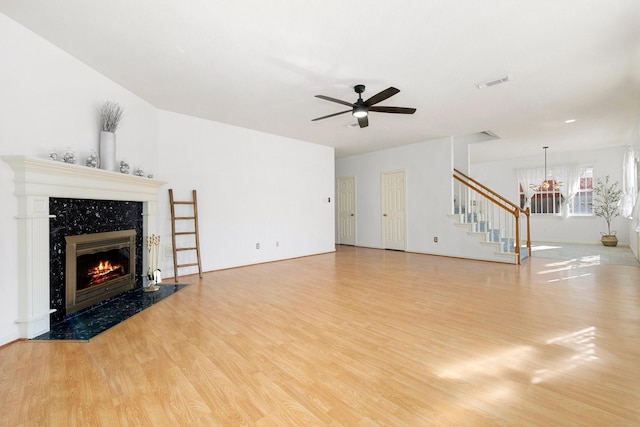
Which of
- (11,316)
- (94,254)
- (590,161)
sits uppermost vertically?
(590,161)

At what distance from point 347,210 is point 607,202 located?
23.7 feet

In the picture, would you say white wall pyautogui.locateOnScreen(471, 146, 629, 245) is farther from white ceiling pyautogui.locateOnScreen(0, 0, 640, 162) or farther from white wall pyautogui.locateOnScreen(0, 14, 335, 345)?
white wall pyautogui.locateOnScreen(0, 14, 335, 345)

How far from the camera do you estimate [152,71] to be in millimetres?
3395

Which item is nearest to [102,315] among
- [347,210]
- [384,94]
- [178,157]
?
[178,157]

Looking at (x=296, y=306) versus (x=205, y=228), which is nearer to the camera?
(x=296, y=306)

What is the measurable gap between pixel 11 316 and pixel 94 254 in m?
1.02

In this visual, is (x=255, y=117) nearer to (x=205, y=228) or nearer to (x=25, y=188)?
(x=205, y=228)

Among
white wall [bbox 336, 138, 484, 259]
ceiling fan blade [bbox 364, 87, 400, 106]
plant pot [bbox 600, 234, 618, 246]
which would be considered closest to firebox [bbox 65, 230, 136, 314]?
ceiling fan blade [bbox 364, 87, 400, 106]

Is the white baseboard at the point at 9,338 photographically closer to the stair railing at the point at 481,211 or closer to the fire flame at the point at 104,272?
the fire flame at the point at 104,272

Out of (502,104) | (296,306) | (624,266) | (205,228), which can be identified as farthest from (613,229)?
(205,228)

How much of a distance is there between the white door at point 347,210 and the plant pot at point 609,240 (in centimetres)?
690

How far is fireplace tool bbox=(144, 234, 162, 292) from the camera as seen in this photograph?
163 inches

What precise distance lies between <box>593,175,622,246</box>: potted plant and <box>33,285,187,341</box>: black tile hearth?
10.8m

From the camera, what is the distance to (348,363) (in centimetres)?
212
